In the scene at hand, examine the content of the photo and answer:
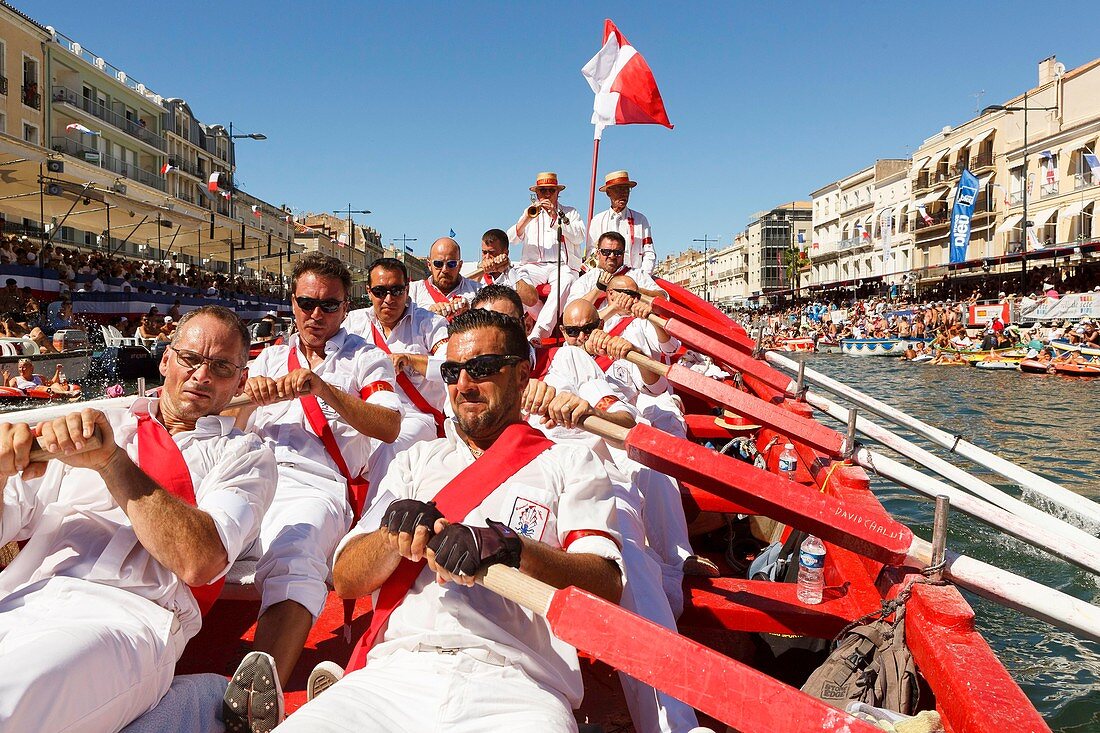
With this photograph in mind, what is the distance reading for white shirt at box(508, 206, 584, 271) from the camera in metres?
8.77

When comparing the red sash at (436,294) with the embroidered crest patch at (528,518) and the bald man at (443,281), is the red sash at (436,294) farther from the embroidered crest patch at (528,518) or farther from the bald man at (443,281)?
the embroidered crest patch at (528,518)

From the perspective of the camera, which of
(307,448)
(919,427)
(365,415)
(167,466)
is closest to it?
(167,466)

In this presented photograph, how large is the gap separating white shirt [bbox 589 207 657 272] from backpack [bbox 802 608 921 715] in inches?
266

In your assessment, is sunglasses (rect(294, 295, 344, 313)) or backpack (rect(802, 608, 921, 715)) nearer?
backpack (rect(802, 608, 921, 715))

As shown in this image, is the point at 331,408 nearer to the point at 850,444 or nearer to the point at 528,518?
the point at 528,518

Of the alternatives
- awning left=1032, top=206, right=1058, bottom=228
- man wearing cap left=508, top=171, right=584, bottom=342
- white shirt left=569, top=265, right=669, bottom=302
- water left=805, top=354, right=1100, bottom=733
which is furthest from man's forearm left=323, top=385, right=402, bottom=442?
awning left=1032, top=206, right=1058, bottom=228

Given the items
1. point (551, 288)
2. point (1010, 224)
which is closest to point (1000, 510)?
point (551, 288)

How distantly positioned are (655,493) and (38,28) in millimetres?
44288

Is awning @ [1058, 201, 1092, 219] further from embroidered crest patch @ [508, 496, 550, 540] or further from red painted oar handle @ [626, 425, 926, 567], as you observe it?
embroidered crest patch @ [508, 496, 550, 540]

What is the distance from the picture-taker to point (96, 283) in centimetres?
2222

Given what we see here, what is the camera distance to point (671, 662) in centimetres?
189

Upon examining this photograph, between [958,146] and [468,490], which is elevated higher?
[958,146]

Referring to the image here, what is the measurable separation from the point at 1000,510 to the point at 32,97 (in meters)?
44.9

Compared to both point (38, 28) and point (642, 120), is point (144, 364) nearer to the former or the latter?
point (642, 120)
